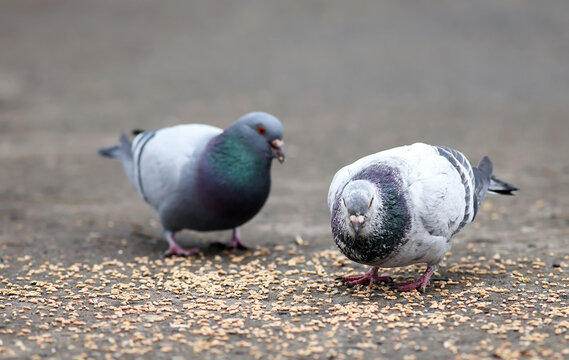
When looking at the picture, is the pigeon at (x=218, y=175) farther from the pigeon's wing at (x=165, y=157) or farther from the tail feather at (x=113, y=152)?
the tail feather at (x=113, y=152)

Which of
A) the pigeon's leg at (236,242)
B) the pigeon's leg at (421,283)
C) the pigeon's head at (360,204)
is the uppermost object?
the pigeon's head at (360,204)

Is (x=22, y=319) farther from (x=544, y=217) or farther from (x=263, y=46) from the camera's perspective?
(x=263, y=46)

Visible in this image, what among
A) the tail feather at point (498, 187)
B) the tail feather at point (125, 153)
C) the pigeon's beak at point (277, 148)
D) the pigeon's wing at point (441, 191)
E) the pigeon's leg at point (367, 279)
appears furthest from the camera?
the tail feather at point (125, 153)

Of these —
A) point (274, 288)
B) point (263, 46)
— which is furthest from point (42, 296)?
point (263, 46)

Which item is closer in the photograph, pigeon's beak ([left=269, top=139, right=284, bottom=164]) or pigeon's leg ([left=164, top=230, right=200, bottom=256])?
pigeon's beak ([left=269, top=139, right=284, bottom=164])

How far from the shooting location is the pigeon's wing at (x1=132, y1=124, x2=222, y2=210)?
567 centimetres

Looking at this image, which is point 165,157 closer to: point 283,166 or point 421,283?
point 421,283

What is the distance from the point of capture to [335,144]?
9922 millimetres

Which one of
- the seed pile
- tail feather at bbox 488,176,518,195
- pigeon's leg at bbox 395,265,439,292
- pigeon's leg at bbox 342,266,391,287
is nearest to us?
the seed pile

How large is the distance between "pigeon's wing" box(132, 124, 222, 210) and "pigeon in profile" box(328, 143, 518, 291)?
5.13ft

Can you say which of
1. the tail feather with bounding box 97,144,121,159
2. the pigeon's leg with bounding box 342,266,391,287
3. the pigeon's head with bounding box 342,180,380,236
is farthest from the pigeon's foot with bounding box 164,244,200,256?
the pigeon's head with bounding box 342,180,380,236

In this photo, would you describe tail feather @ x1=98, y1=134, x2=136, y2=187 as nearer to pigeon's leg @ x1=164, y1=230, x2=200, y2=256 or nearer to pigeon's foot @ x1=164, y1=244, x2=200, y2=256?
pigeon's leg @ x1=164, y1=230, x2=200, y2=256

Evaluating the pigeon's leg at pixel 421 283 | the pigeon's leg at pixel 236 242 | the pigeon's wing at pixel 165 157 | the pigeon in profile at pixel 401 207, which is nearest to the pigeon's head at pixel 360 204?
the pigeon in profile at pixel 401 207

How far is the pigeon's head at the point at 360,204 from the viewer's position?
4.09 metres
